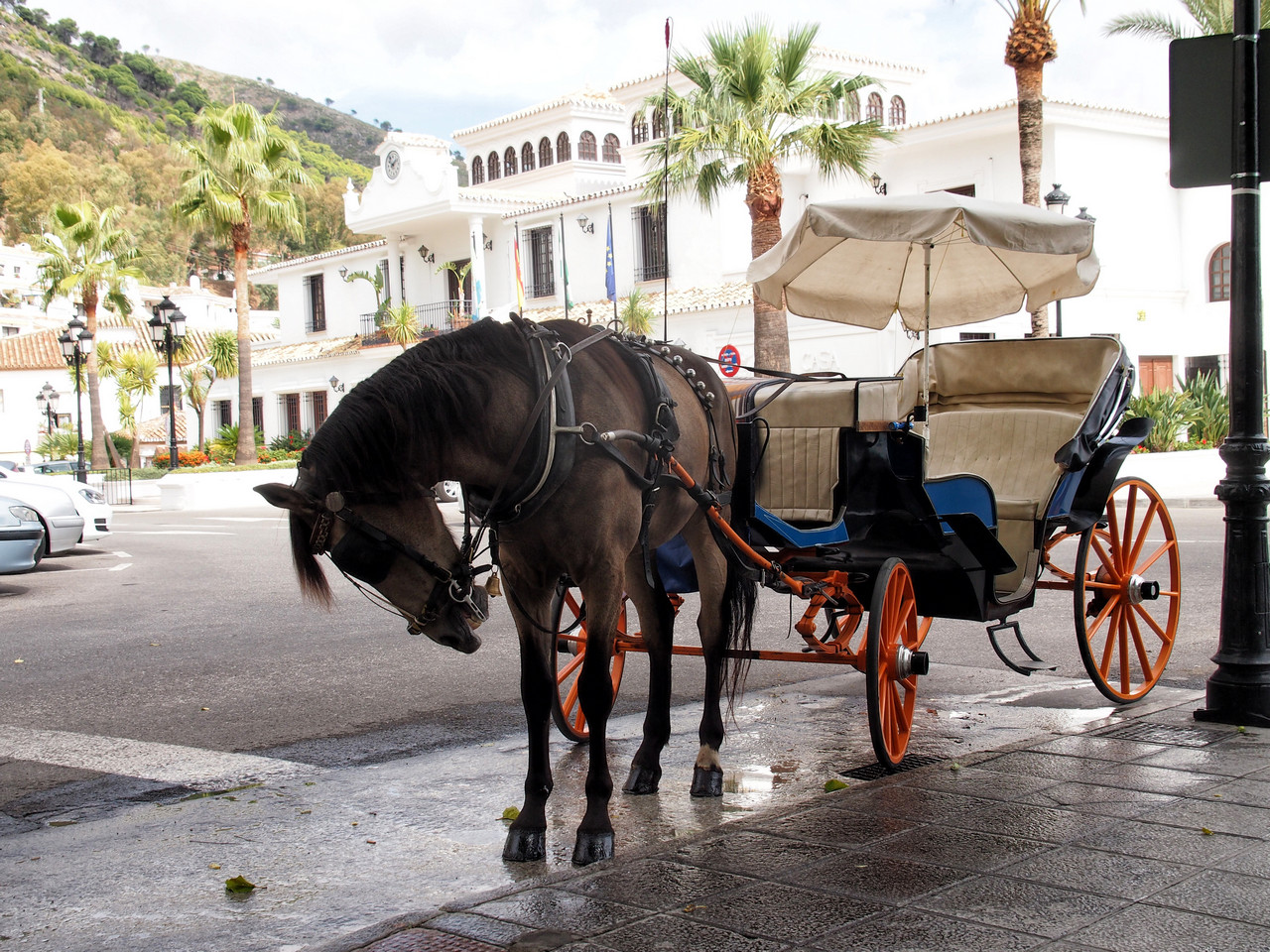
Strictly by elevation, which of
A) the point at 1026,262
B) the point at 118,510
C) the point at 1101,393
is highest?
the point at 1026,262

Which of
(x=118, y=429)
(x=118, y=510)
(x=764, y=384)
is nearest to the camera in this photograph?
(x=764, y=384)

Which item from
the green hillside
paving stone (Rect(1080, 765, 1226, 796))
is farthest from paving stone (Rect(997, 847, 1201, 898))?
the green hillside

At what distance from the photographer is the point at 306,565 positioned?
156 inches

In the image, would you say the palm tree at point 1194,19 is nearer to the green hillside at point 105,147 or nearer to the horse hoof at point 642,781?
the horse hoof at point 642,781

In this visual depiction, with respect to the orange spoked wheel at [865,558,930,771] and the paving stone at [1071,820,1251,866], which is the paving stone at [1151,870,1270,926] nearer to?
the paving stone at [1071,820,1251,866]

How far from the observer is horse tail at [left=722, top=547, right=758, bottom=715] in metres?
5.43

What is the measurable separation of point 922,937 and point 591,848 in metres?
1.24

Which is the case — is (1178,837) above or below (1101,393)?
below

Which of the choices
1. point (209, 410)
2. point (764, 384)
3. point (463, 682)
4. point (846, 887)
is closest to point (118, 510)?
point (209, 410)

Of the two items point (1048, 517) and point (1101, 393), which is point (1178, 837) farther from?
point (1101, 393)

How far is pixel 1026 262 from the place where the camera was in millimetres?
6809

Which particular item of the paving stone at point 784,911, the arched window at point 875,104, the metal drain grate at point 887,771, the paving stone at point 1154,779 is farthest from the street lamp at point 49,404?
the paving stone at point 784,911

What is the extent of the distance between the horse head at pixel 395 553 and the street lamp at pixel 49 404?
5220 cm

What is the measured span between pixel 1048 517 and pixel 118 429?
54811 mm
